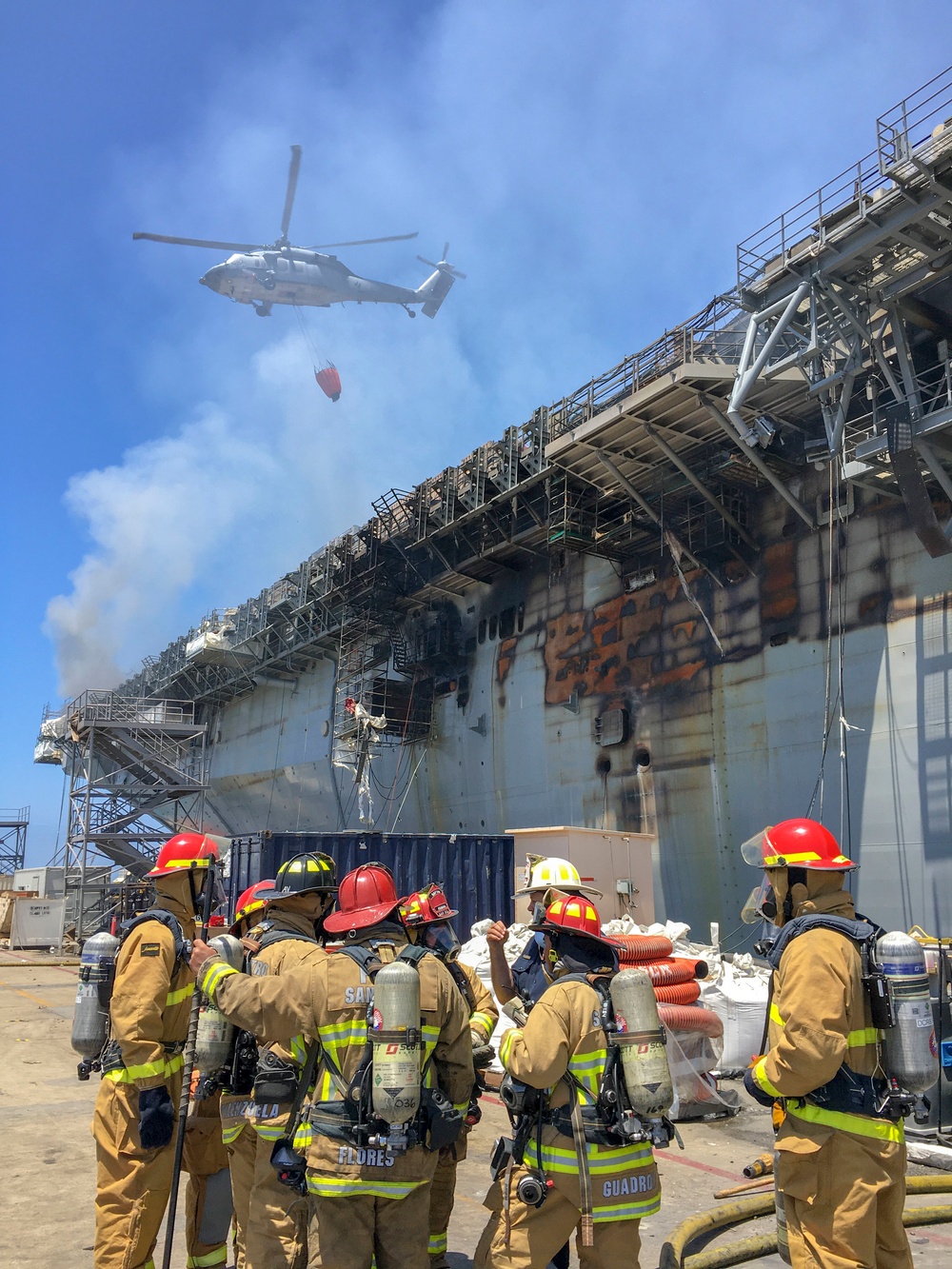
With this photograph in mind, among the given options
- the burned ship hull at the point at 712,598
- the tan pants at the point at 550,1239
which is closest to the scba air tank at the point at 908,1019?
the tan pants at the point at 550,1239

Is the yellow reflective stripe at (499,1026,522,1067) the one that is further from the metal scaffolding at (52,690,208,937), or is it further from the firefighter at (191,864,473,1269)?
the metal scaffolding at (52,690,208,937)

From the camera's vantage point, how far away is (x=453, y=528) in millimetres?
23344

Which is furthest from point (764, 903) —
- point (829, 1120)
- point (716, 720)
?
point (716, 720)

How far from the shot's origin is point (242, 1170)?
4656mm

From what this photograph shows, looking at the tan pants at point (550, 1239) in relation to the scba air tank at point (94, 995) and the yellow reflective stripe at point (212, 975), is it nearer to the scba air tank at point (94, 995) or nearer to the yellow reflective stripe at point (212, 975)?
the yellow reflective stripe at point (212, 975)

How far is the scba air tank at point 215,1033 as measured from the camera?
4.70 meters

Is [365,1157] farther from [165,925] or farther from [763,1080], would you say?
[165,925]

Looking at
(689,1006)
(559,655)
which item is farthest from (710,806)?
(689,1006)

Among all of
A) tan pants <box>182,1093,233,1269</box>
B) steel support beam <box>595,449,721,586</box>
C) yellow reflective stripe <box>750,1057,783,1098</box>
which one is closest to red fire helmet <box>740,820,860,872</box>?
yellow reflective stripe <box>750,1057,783,1098</box>

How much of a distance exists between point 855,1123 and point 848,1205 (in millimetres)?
306

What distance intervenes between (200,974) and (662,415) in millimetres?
14615

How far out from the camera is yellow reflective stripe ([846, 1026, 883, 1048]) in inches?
154

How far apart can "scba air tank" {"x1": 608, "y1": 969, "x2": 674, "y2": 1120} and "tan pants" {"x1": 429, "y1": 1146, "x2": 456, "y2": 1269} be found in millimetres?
1331

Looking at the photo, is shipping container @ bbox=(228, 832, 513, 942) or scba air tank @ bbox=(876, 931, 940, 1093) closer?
scba air tank @ bbox=(876, 931, 940, 1093)
